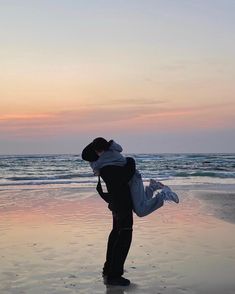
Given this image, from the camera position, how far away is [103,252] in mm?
6914

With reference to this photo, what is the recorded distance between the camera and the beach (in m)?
5.32

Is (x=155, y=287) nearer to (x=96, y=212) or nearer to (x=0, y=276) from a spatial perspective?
(x=0, y=276)

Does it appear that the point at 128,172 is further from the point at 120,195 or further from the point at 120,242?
the point at 120,242

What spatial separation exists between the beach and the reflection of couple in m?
0.32

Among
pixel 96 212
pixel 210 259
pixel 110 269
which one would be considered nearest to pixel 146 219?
pixel 96 212

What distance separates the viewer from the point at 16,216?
1075 centimetres

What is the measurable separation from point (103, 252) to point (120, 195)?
1.72m

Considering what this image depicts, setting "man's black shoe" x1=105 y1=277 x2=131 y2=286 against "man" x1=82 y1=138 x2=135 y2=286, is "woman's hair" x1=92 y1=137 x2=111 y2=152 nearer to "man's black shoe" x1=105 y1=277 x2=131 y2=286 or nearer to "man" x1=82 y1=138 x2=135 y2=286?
"man" x1=82 y1=138 x2=135 y2=286

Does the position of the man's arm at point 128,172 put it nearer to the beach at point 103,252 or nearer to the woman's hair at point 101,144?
the woman's hair at point 101,144

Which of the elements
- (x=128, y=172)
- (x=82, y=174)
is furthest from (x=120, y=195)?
(x=82, y=174)

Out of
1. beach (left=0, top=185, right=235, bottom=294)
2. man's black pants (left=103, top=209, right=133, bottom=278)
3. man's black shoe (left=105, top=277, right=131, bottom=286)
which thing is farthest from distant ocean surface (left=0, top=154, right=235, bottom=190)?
man's black shoe (left=105, top=277, right=131, bottom=286)

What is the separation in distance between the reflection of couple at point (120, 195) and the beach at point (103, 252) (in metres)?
0.32

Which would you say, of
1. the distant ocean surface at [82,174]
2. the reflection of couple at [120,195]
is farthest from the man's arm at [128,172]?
the distant ocean surface at [82,174]

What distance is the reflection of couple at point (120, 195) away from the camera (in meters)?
5.51
